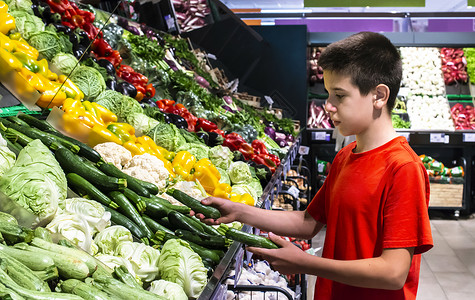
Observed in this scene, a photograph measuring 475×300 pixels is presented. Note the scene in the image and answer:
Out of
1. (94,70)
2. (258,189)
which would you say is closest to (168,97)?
(94,70)

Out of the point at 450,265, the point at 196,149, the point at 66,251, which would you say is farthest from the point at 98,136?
the point at 450,265

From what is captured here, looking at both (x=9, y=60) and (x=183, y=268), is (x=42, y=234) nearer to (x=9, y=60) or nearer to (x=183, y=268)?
(x=183, y=268)

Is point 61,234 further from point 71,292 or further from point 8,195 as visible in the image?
point 71,292

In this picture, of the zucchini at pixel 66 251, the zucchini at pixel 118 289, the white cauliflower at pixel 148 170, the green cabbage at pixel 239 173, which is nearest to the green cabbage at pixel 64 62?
the white cauliflower at pixel 148 170

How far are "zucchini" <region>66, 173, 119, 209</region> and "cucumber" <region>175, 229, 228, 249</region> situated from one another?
0.91 feet

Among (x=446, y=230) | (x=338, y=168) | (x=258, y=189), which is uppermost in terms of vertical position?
(x=338, y=168)

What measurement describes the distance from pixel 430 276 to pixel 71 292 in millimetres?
5149

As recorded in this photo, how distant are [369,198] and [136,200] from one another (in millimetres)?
889

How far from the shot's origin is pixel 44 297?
1.12 meters

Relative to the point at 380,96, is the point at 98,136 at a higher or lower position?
lower

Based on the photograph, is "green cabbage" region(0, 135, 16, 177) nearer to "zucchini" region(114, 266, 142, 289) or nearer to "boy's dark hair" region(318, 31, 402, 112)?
"zucchini" region(114, 266, 142, 289)

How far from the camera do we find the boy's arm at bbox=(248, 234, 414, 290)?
1.62 m

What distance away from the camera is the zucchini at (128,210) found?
200 centimetres

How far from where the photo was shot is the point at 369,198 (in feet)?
5.82
